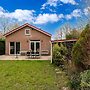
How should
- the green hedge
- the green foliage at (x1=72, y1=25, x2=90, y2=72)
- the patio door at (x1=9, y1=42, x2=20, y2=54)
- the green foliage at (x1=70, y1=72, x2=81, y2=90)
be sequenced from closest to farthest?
the green foliage at (x1=70, y1=72, x2=81, y2=90)
the green foliage at (x1=72, y1=25, x2=90, y2=72)
the patio door at (x1=9, y1=42, x2=20, y2=54)
the green hedge

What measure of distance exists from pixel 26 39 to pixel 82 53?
103ft

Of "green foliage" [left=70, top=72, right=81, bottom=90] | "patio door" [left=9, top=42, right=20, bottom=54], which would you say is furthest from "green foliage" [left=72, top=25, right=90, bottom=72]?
"patio door" [left=9, top=42, right=20, bottom=54]

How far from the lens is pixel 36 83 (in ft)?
45.2

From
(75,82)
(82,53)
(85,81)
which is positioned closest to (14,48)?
(82,53)

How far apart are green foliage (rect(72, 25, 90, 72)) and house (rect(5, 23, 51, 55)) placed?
30066mm

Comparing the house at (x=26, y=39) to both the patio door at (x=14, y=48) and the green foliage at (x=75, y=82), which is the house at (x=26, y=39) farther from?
the green foliage at (x=75, y=82)

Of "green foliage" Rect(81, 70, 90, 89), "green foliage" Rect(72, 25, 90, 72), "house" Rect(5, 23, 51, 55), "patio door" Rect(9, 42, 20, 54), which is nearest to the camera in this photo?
"green foliage" Rect(81, 70, 90, 89)

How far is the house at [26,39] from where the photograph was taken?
41906mm

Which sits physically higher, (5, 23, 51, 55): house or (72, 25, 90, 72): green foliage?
(5, 23, 51, 55): house

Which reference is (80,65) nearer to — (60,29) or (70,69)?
(70,69)

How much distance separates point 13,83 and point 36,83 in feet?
4.38

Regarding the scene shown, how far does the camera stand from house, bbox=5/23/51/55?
41906 mm

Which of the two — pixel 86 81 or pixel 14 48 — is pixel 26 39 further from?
pixel 86 81

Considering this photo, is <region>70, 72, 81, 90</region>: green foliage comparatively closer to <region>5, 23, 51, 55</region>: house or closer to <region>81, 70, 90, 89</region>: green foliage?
<region>81, 70, 90, 89</region>: green foliage
